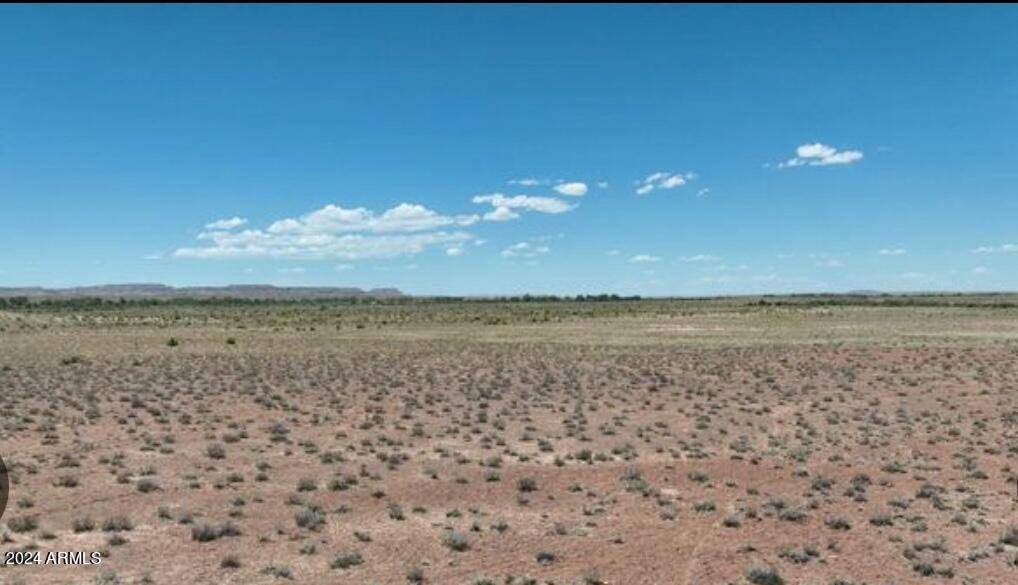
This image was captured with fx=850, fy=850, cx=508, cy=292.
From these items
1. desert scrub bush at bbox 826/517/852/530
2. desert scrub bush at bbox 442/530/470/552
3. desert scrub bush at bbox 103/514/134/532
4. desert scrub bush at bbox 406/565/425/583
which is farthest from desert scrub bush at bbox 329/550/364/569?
desert scrub bush at bbox 826/517/852/530

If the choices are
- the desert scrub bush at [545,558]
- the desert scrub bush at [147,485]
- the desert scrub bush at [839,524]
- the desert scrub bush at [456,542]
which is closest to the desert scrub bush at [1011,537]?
the desert scrub bush at [839,524]

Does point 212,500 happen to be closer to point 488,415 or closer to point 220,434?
point 220,434

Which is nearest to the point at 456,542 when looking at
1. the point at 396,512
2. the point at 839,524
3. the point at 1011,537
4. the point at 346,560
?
the point at 346,560

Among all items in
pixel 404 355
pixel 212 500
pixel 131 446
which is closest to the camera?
pixel 212 500

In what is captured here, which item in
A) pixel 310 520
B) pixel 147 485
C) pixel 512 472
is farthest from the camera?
pixel 512 472

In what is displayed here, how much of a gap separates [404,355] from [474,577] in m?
34.8

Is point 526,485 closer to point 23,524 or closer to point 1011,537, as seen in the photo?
point 1011,537

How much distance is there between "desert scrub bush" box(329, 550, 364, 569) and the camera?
1137cm

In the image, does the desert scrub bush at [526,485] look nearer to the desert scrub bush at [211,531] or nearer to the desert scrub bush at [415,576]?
the desert scrub bush at [415,576]

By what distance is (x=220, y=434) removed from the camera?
21.3 metres

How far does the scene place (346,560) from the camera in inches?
451

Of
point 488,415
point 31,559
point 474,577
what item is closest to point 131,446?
point 31,559

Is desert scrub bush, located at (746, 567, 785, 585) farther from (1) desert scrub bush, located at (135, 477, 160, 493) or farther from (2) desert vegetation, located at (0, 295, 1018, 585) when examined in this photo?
(1) desert scrub bush, located at (135, 477, 160, 493)

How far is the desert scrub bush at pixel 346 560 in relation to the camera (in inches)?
448
